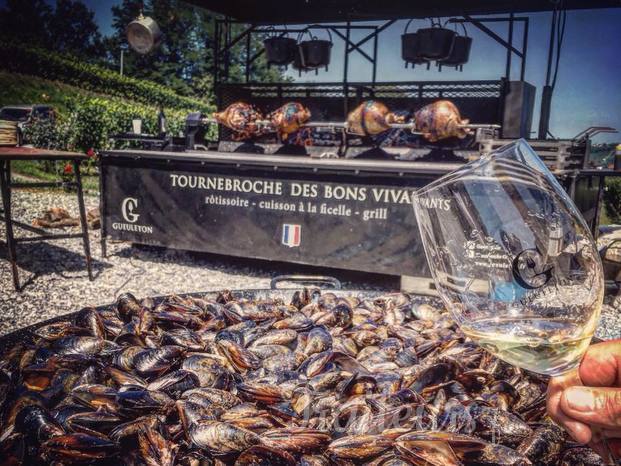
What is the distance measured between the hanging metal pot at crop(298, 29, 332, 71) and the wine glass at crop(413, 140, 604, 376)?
33.4 ft

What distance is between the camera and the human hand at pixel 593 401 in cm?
77

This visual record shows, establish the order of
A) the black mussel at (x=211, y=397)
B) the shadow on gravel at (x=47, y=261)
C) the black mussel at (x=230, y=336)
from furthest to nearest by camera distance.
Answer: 1. the shadow on gravel at (x=47, y=261)
2. the black mussel at (x=230, y=336)
3. the black mussel at (x=211, y=397)

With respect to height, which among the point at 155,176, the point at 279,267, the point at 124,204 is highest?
the point at 155,176

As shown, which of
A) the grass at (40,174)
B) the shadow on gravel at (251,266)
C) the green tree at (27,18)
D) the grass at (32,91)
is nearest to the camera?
the shadow on gravel at (251,266)

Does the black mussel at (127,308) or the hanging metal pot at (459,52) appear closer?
the black mussel at (127,308)

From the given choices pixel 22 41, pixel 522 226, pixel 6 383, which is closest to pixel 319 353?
pixel 522 226

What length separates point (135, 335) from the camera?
65.8 inches

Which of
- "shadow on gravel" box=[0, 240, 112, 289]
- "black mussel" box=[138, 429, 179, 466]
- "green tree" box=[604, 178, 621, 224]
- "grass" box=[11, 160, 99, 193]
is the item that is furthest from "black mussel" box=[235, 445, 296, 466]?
"green tree" box=[604, 178, 621, 224]

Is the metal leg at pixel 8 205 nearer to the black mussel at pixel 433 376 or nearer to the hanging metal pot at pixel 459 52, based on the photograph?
the black mussel at pixel 433 376

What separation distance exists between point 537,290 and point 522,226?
5.9 inches

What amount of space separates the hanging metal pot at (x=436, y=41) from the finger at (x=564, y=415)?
29.5 feet

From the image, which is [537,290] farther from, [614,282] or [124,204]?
[124,204]

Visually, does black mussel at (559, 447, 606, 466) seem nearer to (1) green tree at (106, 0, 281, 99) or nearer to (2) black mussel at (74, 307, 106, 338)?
(2) black mussel at (74, 307, 106, 338)

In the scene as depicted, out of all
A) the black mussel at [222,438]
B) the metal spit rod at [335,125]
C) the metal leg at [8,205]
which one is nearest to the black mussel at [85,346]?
the black mussel at [222,438]
